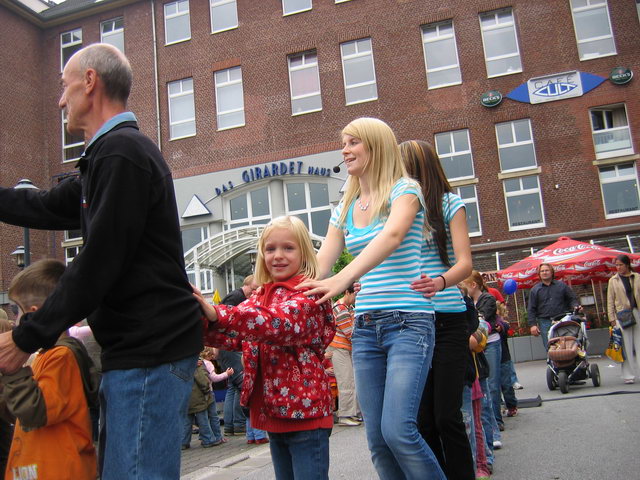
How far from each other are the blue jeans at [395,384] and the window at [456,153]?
2161cm

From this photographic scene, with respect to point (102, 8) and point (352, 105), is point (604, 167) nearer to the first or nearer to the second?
point (352, 105)

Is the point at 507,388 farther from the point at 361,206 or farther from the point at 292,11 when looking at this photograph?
the point at 292,11

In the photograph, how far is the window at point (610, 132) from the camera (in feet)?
76.2

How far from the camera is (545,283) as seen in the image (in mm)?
11086

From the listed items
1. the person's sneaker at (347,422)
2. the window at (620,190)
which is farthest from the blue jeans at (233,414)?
the window at (620,190)

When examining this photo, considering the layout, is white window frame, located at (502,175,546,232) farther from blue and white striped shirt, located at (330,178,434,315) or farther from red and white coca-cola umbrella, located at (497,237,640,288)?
blue and white striped shirt, located at (330,178,434,315)

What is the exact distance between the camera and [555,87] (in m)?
23.5

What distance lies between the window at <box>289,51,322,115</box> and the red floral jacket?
76.9ft

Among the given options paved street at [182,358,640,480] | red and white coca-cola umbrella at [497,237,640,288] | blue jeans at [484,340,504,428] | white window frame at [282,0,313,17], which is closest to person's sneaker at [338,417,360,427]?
paved street at [182,358,640,480]

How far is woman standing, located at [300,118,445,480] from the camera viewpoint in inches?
117

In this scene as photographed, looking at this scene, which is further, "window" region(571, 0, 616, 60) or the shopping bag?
"window" region(571, 0, 616, 60)

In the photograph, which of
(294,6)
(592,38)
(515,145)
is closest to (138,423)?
(515,145)

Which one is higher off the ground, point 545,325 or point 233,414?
point 545,325

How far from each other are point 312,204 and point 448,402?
22348mm
